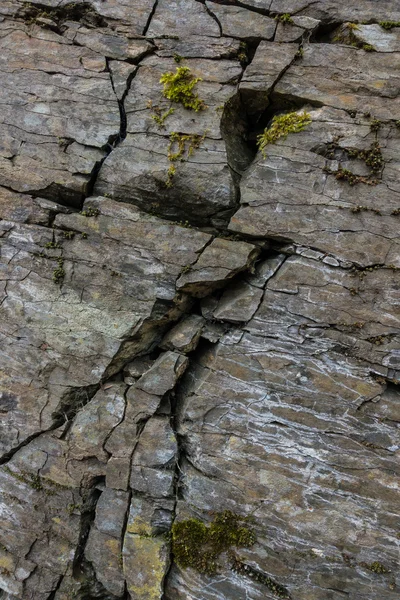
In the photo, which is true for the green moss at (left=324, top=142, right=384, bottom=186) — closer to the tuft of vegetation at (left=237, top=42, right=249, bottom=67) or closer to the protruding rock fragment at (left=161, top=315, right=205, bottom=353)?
the tuft of vegetation at (left=237, top=42, right=249, bottom=67)

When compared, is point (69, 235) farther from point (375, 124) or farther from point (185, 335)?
point (375, 124)

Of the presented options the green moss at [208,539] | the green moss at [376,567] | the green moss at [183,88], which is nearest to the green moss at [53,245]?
the green moss at [183,88]

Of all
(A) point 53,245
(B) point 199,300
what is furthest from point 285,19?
(A) point 53,245

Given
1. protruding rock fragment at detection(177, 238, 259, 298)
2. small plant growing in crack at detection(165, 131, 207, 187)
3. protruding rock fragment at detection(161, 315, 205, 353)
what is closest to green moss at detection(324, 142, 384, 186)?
protruding rock fragment at detection(177, 238, 259, 298)

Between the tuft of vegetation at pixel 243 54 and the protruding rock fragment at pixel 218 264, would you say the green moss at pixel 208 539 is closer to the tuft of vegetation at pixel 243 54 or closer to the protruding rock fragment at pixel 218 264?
the protruding rock fragment at pixel 218 264

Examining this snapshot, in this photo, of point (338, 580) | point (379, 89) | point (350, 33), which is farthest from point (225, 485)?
point (350, 33)

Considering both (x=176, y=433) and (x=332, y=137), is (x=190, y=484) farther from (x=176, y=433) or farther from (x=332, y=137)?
(x=332, y=137)
